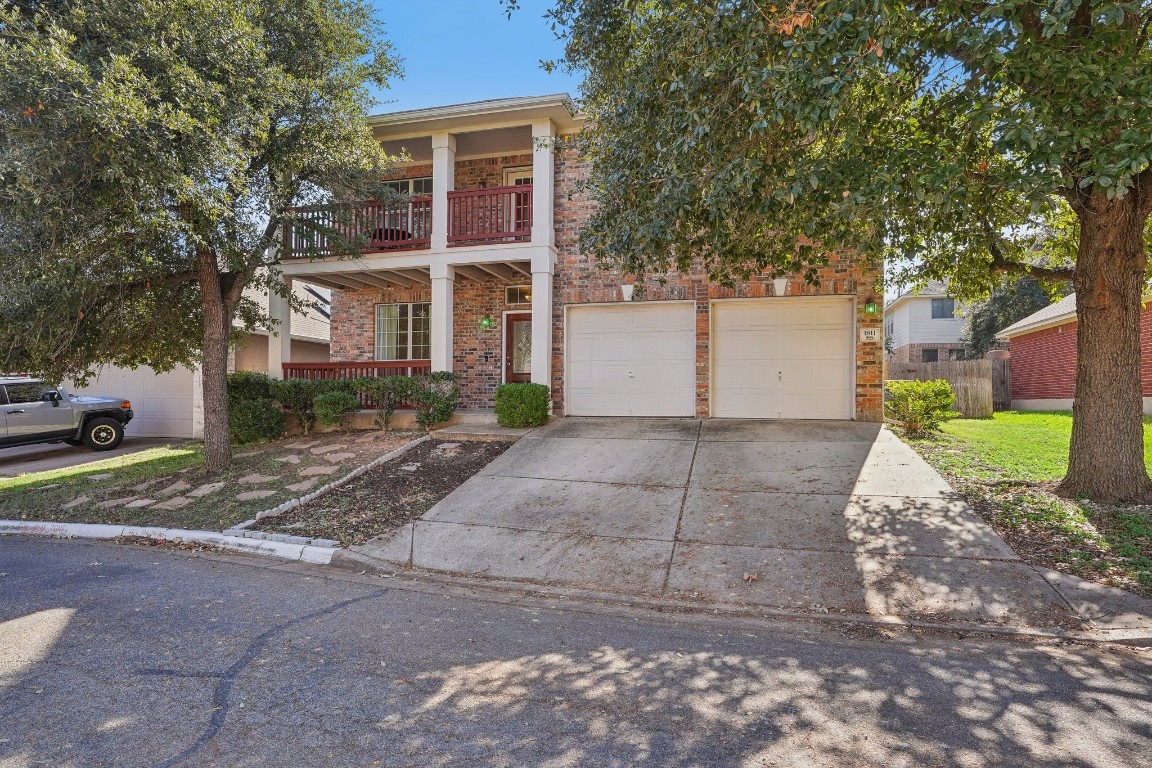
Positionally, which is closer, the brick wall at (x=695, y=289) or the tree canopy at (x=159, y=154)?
the tree canopy at (x=159, y=154)

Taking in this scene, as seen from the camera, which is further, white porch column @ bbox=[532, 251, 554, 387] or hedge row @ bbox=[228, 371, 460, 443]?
white porch column @ bbox=[532, 251, 554, 387]

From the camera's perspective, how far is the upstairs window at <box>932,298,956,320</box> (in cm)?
2992

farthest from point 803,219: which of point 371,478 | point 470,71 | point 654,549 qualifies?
point 470,71

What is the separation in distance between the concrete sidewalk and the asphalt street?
1.63 ft

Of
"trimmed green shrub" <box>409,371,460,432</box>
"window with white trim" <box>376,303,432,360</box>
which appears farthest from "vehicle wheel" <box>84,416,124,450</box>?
"trimmed green shrub" <box>409,371,460,432</box>

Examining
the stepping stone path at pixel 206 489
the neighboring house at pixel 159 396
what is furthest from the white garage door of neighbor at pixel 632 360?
the neighboring house at pixel 159 396

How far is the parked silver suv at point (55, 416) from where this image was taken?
1186 centimetres

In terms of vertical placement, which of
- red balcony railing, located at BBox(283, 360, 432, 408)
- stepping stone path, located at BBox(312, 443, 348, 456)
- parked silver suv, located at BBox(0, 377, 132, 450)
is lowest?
stepping stone path, located at BBox(312, 443, 348, 456)

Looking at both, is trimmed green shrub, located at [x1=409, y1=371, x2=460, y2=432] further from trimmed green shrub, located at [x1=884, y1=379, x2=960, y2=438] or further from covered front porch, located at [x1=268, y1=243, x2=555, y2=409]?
trimmed green shrub, located at [x1=884, y1=379, x2=960, y2=438]

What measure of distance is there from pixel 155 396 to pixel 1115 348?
703 inches

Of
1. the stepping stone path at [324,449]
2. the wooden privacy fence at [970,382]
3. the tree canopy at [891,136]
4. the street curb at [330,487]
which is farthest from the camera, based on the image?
the wooden privacy fence at [970,382]

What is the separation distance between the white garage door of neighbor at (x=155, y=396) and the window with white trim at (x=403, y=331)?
4.87 meters

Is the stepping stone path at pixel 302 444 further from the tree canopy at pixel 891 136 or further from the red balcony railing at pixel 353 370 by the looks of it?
the tree canopy at pixel 891 136

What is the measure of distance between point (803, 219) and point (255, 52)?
21.7 ft
